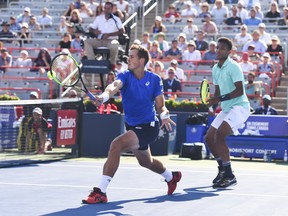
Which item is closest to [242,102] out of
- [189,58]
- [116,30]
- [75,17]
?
[116,30]

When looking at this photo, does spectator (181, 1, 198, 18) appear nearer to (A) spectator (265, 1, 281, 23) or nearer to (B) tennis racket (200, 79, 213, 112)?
(A) spectator (265, 1, 281, 23)

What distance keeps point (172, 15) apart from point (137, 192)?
1512 centimetres

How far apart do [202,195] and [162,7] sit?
56.0ft

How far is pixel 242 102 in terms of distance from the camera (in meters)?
12.9

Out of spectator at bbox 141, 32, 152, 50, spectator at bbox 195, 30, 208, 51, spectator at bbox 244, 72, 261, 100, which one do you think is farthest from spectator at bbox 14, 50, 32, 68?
spectator at bbox 244, 72, 261, 100

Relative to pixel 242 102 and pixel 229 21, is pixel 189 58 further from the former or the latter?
pixel 242 102

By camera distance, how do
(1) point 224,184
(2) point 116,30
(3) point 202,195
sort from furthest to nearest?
1. (2) point 116,30
2. (1) point 224,184
3. (3) point 202,195

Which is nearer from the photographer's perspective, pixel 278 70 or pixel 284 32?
pixel 278 70

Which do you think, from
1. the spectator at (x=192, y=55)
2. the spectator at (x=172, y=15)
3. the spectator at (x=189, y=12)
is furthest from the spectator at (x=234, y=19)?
the spectator at (x=192, y=55)

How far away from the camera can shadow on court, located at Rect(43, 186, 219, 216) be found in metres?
9.95

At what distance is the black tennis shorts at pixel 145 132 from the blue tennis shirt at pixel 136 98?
52mm

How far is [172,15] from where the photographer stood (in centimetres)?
2648

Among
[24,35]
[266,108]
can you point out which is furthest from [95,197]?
[24,35]

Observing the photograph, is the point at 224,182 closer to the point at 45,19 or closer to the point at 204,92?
the point at 204,92
